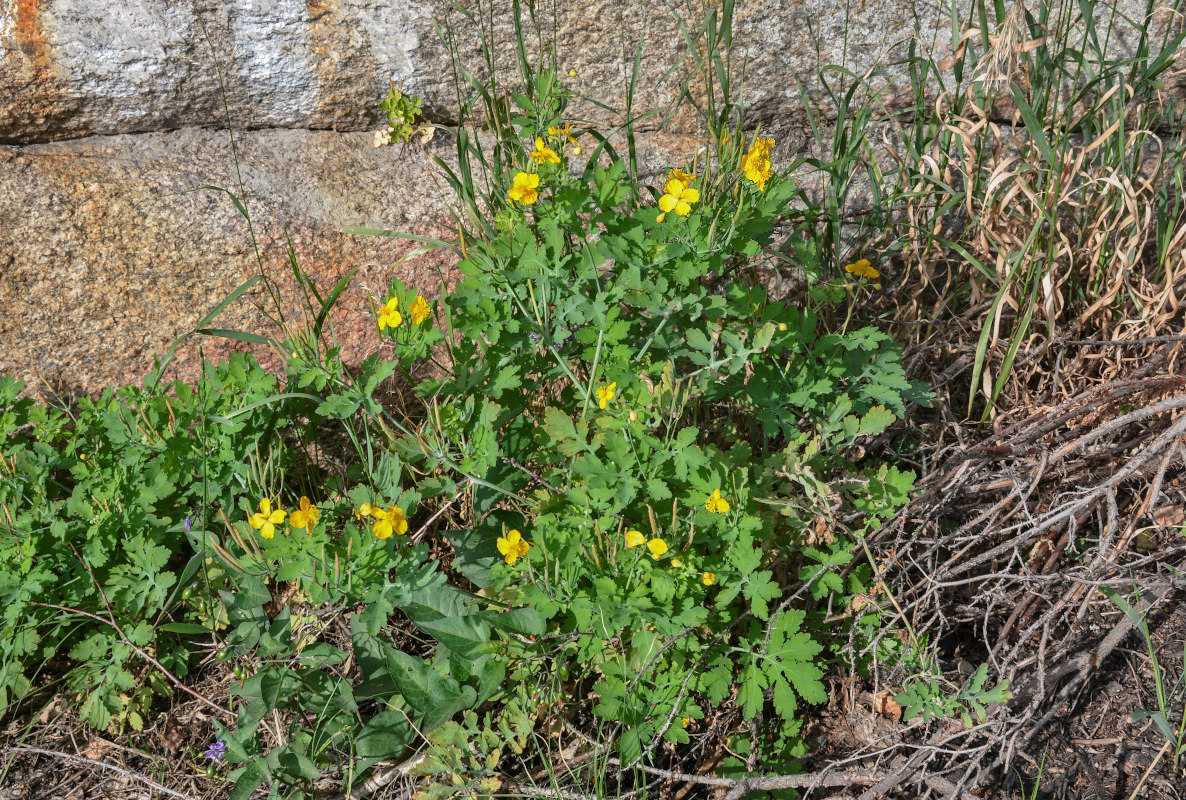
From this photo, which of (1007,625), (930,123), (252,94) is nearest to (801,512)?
(1007,625)

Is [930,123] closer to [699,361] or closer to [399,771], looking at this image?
[699,361]

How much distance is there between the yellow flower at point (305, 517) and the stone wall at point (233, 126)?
866mm

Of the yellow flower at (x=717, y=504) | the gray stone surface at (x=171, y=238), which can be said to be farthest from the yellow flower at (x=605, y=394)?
the gray stone surface at (x=171, y=238)

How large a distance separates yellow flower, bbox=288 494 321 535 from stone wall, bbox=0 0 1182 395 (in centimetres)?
87

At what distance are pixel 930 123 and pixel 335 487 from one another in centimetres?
188

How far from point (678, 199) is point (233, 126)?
149cm

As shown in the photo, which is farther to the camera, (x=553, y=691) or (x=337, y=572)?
(x=553, y=691)

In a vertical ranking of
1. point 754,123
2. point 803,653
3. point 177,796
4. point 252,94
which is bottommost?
point 177,796

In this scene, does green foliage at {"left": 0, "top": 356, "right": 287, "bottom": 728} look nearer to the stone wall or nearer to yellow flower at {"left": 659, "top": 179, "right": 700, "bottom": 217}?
the stone wall

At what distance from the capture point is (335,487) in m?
2.15

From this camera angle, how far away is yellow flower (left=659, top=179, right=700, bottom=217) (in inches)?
73.8

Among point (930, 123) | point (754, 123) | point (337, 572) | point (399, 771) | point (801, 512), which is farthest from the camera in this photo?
point (754, 123)

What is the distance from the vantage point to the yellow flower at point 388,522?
1.79 meters

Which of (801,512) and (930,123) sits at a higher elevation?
(930,123)
